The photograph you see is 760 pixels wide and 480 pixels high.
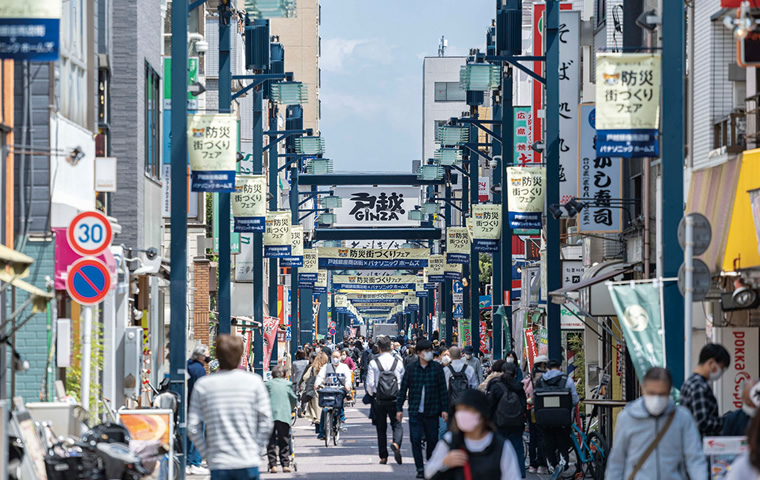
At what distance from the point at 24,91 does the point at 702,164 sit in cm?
977

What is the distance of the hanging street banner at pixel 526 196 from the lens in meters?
27.0

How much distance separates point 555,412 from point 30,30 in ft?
31.1

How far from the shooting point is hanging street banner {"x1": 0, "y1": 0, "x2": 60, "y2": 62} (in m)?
13.4

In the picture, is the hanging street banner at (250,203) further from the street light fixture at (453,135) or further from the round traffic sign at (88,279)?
the round traffic sign at (88,279)

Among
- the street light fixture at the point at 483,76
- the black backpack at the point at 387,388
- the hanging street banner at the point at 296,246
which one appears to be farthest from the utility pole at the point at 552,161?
the hanging street banner at the point at 296,246

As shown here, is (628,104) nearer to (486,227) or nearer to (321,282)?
(486,227)

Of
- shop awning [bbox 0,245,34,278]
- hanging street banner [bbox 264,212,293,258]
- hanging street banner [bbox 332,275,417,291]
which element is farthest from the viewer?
hanging street banner [bbox 332,275,417,291]

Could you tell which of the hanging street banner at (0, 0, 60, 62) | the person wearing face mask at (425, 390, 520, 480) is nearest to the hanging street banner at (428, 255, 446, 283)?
the hanging street banner at (0, 0, 60, 62)

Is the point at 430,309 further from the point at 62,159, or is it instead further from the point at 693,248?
the point at 693,248

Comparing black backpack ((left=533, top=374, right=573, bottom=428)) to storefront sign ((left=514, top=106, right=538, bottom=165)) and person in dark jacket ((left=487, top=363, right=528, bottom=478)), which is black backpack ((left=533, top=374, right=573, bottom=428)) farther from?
storefront sign ((left=514, top=106, right=538, bottom=165))

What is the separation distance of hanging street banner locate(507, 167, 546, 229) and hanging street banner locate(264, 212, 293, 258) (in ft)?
40.6

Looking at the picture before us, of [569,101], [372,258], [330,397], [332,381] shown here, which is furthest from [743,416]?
[372,258]

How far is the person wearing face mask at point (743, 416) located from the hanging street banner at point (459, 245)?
33267 millimetres

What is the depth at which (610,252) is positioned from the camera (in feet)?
100
